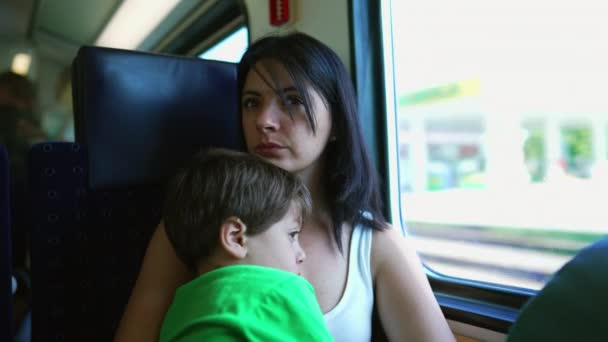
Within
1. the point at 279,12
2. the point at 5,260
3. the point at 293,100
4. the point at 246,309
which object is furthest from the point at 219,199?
the point at 279,12

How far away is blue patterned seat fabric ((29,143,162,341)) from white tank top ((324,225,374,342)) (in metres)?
0.53

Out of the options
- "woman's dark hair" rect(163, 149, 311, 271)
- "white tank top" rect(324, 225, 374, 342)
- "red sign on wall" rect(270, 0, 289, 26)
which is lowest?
"white tank top" rect(324, 225, 374, 342)

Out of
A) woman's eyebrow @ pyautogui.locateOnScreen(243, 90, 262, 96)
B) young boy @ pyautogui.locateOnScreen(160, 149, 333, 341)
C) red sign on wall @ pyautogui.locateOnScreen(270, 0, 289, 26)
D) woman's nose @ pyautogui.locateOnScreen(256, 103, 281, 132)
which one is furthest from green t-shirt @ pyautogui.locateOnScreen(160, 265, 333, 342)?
red sign on wall @ pyautogui.locateOnScreen(270, 0, 289, 26)

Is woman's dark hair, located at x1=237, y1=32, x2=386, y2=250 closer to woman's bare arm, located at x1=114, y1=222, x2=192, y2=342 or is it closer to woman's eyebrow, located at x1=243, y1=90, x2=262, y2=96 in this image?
woman's eyebrow, located at x1=243, y1=90, x2=262, y2=96

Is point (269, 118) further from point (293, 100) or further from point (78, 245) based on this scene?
point (78, 245)

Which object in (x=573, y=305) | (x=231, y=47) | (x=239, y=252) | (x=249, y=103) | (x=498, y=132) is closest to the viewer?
(x=573, y=305)

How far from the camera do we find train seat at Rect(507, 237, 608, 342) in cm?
54

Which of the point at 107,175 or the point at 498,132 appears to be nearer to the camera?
the point at 107,175

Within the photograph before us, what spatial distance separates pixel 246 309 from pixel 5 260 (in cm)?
60

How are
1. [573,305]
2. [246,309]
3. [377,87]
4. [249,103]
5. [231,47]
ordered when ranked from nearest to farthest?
1. [573,305]
2. [246,309]
3. [249,103]
4. [377,87]
5. [231,47]

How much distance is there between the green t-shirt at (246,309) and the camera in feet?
2.26

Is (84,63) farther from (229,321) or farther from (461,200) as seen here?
(461,200)

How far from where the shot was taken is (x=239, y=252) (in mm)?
852

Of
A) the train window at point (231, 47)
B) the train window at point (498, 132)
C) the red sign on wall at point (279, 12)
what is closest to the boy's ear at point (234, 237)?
the train window at point (498, 132)
